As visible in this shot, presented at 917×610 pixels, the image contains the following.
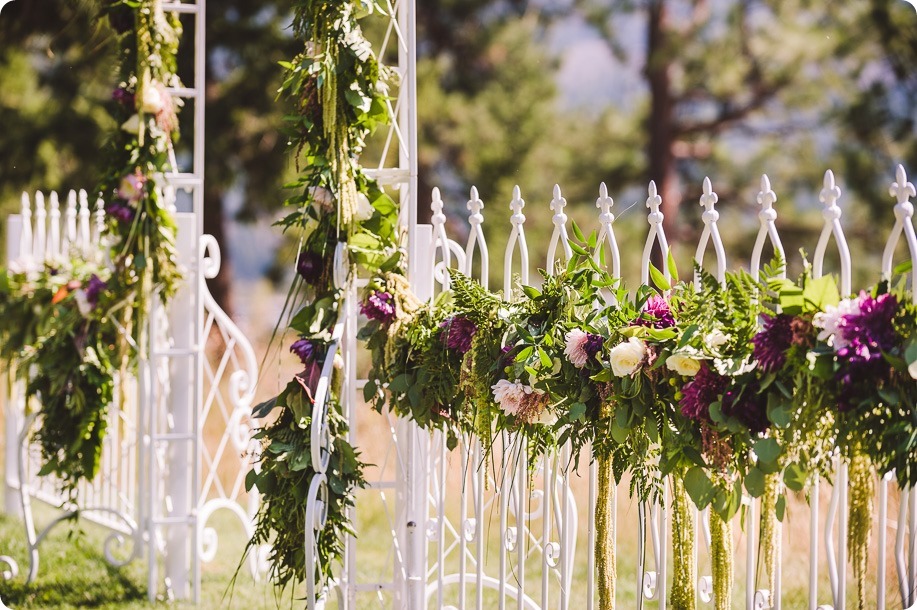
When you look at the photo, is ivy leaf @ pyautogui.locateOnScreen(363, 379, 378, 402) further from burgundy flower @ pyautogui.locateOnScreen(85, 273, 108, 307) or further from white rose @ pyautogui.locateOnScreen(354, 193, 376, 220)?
burgundy flower @ pyautogui.locateOnScreen(85, 273, 108, 307)

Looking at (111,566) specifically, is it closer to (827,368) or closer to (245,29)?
(827,368)

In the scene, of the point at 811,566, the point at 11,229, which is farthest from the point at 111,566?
the point at 811,566

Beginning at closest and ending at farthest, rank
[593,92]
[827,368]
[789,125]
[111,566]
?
[827,368]
[111,566]
[789,125]
[593,92]

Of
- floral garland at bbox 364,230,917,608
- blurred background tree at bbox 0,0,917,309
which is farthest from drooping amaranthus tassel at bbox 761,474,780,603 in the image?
blurred background tree at bbox 0,0,917,309

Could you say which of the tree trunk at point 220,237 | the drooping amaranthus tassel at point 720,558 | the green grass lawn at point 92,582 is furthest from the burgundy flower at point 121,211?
the tree trunk at point 220,237

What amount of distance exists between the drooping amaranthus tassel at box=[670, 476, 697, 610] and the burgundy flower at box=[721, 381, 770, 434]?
30cm

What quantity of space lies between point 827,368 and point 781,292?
0.20 meters

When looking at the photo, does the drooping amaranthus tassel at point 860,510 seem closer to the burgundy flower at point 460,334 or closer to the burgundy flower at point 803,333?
the burgundy flower at point 803,333

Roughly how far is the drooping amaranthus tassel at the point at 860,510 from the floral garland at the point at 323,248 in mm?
1439

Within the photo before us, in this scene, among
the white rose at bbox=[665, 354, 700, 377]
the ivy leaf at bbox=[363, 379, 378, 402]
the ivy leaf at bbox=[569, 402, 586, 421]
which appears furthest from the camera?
the ivy leaf at bbox=[363, 379, 378, 402]

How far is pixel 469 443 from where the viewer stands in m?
2.92

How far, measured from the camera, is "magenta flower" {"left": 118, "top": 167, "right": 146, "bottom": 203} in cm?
389

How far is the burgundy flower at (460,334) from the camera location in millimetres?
2695

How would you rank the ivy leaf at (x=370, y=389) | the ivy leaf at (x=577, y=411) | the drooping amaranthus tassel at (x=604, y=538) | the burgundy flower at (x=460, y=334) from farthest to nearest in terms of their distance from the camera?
the ivy leaf at (x=370, y=389)
the burgundy flower at (x=460, y=334)
the drooping amaranthus tassel at (x=604, y=538)
the ivy leaf at (x=577, y=411)
